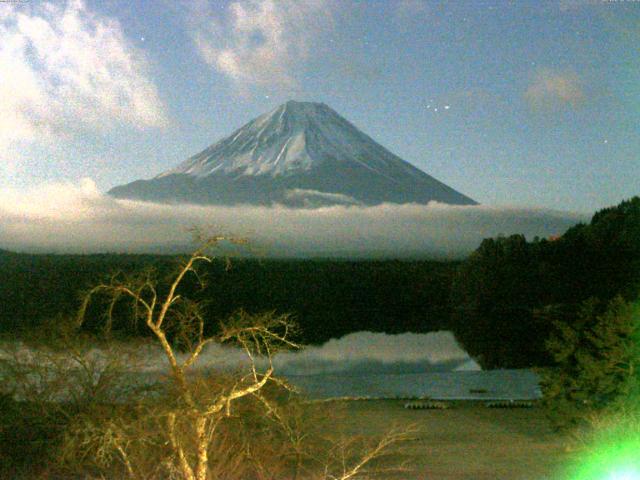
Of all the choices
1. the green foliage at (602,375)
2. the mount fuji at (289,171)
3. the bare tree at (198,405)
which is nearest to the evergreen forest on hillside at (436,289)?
the green foliage at (602,375)

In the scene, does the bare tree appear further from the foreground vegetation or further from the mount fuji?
the mount fuji

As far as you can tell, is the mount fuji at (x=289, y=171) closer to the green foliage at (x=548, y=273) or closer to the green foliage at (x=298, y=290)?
the green foliage at (x=298, y=290)

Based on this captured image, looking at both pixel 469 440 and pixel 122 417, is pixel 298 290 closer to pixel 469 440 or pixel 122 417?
pixel 469 440

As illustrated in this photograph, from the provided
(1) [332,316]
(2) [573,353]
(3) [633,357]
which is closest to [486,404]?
(2) [573,353]

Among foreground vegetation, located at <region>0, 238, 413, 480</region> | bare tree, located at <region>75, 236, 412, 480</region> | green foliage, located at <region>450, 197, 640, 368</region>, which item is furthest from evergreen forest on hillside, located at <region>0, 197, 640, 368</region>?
bare tree, located at <region>75, 236, 412, 480</region>

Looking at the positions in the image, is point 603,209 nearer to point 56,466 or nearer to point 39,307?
point 39,307

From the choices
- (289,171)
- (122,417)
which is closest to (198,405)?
(122,417)
